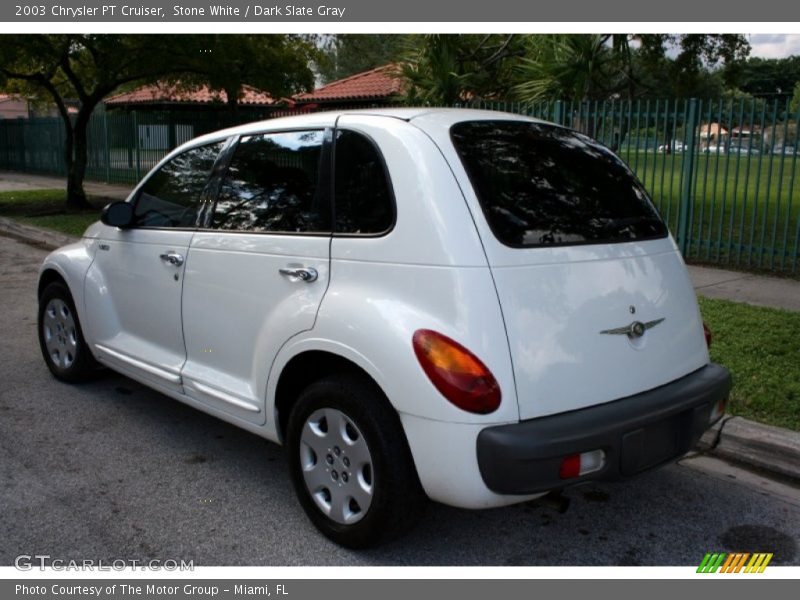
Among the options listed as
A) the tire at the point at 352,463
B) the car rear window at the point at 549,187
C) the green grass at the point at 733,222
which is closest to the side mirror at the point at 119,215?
the tire at the point at 352,463

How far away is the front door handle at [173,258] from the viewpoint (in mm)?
4168

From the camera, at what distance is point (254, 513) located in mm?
3676

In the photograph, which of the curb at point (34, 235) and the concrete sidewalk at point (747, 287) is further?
the curb at point (34, 235)

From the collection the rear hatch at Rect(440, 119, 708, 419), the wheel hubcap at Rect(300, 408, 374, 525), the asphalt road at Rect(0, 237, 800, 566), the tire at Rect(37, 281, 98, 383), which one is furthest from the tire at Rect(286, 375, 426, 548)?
the tire at Rect(37, 281, 98, 383)

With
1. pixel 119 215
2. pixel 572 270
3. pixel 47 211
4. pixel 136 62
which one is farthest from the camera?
pixel 47 211

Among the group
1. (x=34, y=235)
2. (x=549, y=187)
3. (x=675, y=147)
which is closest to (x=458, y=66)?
(x=675, y=147)

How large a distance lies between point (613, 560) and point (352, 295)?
1533 millimetres

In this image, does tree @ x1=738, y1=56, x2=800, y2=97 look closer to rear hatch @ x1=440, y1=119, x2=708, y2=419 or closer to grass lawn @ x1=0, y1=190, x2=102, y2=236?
grass lawn @ x1=0, y1=190, x2=102, y2=236

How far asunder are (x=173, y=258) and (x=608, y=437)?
242 centimetres

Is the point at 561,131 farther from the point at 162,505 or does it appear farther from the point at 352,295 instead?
the point at 162,505

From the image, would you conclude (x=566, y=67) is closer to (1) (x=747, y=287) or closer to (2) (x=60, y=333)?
(1) (x=747, y=287)

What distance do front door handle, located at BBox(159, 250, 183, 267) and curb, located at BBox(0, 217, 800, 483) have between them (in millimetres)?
3015

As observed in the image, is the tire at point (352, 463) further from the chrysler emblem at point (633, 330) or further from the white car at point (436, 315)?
the chrysler emblem at point (633, 330)

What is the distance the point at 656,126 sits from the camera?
392 inches
